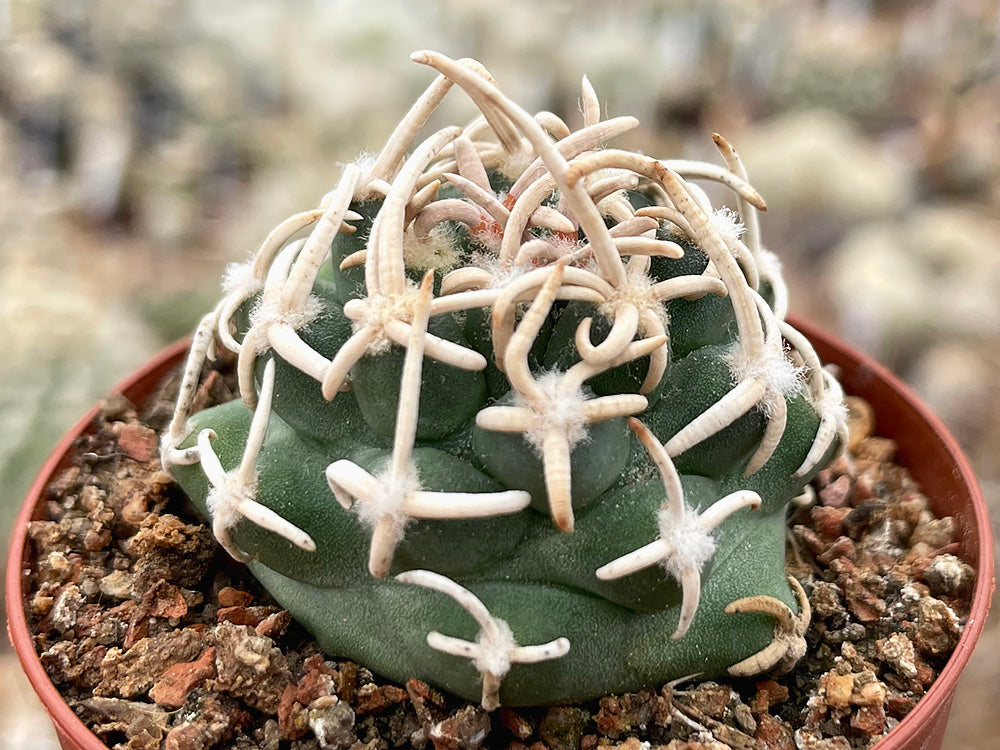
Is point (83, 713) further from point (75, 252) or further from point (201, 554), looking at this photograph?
point (75, 252)

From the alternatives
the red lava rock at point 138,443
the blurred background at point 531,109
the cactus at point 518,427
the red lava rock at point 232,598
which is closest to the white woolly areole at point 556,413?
the cactus at point 518,427

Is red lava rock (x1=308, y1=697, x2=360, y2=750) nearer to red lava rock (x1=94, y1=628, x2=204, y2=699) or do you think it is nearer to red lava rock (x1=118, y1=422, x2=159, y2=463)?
red lava rock (x1=94, y1=628, x2=204, y2=699)

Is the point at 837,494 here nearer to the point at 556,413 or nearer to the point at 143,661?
the point at 556,413

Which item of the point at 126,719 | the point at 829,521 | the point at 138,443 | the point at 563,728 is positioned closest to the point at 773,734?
the point at 563,728

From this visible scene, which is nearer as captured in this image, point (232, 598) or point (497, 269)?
point (497, 269)

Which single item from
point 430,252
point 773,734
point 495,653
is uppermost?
point 430,252

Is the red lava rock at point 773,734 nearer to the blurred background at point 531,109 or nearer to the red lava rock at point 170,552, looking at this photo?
the red lava rock at point 170,552
